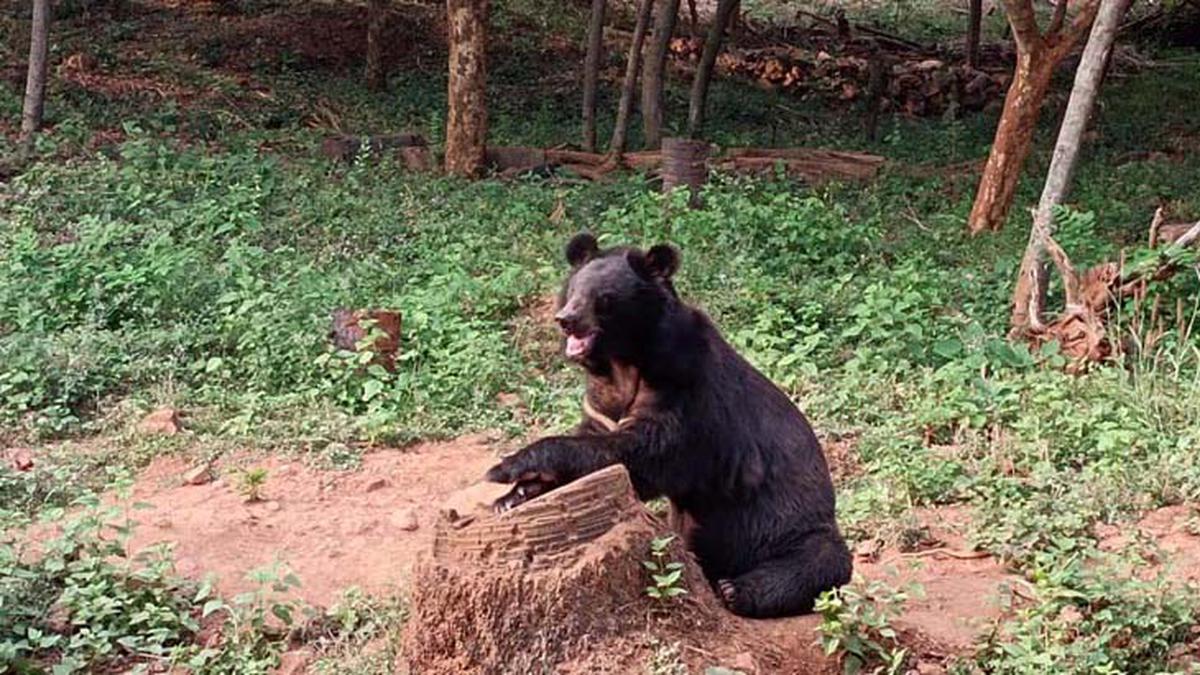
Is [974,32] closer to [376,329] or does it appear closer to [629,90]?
[629,90]

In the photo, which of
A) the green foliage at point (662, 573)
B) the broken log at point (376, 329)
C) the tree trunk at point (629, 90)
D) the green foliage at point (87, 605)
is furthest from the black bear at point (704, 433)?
the tree trunk at point (629, 90)

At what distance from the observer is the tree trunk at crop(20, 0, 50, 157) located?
13219 mm

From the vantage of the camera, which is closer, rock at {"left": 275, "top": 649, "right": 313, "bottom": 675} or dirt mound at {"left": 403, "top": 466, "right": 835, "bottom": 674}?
dirt mound at {"left": 403, "top": 466, "right": 835, "bottom": 674}

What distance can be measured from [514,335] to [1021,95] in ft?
15.2

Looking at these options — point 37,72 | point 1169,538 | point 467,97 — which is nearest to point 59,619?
point 1169,538

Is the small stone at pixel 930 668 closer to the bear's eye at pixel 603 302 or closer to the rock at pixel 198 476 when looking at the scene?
the bear's eye at pixel 603 302

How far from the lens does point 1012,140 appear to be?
11211 millimetres

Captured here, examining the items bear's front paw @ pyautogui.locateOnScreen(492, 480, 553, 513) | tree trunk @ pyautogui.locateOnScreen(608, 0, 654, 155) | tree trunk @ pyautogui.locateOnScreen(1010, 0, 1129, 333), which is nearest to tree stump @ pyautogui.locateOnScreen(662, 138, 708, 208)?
tree trunk @ pyautogui.locateOnScreen(608, 0, 654, 155)

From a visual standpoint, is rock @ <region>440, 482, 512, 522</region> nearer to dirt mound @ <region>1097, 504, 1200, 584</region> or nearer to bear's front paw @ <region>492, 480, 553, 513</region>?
bear's front paw @ <region>492, 480, 553, 513</region>

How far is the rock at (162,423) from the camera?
7.54 m

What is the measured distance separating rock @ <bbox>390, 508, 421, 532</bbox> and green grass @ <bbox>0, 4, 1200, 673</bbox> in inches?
27.8

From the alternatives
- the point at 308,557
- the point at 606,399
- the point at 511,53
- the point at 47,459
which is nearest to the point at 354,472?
the point at 308,557

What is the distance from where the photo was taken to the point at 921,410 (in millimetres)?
7371

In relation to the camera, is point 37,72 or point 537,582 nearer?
point 537,582
